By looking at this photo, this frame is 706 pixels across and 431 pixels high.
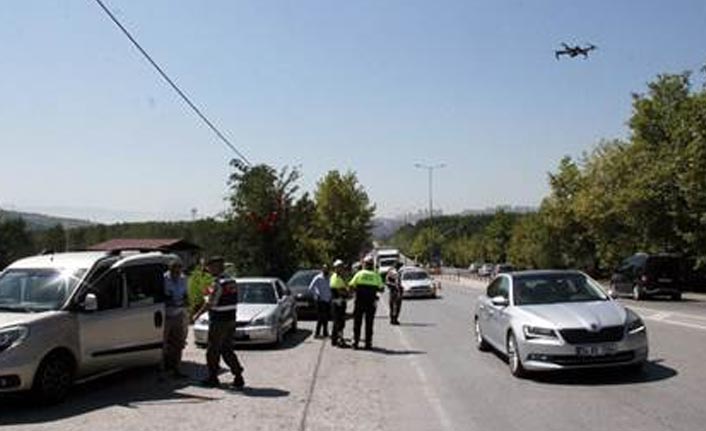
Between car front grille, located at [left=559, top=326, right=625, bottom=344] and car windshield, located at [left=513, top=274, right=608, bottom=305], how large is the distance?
142 cm

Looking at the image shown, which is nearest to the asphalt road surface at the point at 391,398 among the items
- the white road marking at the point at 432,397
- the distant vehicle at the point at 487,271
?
the white road marking at the point at 432,397

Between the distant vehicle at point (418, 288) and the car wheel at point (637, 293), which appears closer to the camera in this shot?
the car wheel at point (637, 293)

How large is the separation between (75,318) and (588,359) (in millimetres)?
6435

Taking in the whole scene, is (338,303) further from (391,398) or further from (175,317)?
(391,398)

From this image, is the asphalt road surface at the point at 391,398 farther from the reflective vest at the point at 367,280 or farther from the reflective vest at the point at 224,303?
the reflective vest at the point at 367,280

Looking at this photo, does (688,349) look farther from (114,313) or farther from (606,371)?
(114,313)

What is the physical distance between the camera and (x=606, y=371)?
543 inches

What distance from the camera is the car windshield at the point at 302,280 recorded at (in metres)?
30.3

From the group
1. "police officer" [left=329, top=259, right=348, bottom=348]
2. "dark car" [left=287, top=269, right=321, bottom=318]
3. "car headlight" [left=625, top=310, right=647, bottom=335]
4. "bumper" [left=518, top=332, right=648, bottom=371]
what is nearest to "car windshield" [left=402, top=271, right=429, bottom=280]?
"dark car" [left=287, top=269, right=321, bottom=318]

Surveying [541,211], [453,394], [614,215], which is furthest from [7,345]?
[541,211]

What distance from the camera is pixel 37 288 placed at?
12.7 meters

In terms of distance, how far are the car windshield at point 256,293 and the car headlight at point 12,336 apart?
9502mm

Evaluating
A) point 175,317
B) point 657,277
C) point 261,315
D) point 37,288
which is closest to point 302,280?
point 261,315

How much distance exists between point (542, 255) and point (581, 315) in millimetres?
71739
